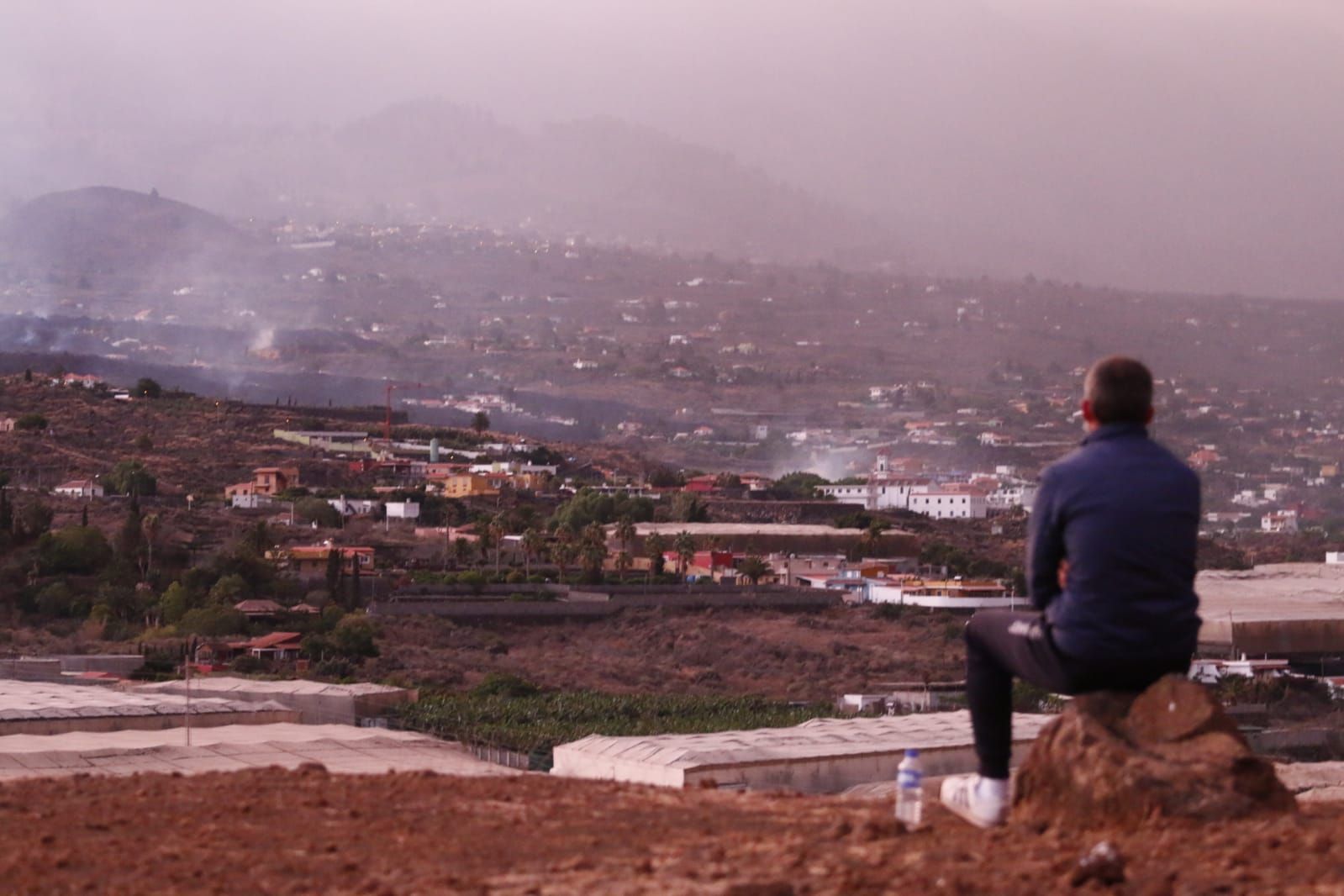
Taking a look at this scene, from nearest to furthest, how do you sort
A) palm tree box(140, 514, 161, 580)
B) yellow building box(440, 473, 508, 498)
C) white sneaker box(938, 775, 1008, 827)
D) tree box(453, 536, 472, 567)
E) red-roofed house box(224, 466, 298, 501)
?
white sneaker box(938, 775, 1008, 827) < palm tree box(140, 514, 161, 580) < tree box(453, 536, 472, 567) < red-roofed house box(224, 466, 298, 501) < yellow building box(440, 473, 508, 498)

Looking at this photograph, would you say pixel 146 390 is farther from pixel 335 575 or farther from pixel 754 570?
pixel 335 575

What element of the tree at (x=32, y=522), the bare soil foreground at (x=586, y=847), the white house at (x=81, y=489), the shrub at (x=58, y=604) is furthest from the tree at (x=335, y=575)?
the bare soil foreground at (x=586, y=847)

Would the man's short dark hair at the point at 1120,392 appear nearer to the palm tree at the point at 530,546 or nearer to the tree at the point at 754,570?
the tree at the point at 754,570

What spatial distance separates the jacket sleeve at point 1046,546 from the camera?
541 centimetres

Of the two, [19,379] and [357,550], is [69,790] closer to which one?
[357,550]

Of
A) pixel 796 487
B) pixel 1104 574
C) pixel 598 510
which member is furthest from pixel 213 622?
pixel 796 487

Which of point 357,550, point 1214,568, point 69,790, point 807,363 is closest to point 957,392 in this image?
point 807,363

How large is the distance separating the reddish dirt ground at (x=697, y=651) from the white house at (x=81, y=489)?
24.3 meters

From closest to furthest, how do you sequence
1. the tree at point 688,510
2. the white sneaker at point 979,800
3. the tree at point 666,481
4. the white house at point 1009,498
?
1. the white sneaker at point 979,800
2. the tree at point 688,510
3. the tree at point 666,481
4. the white house at point 1009,498

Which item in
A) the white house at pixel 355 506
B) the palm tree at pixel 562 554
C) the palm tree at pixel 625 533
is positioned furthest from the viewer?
the white house at pixel 355 506

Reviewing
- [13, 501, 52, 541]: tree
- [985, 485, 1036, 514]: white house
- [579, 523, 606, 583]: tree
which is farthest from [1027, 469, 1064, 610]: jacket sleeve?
[985, 485, 1036, 514]: white house

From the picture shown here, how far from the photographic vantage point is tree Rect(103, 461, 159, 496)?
67125mm

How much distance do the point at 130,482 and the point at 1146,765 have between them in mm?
64926

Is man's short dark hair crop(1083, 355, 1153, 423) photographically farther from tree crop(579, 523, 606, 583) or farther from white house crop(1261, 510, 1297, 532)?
white house crop(1261, 510, 1297, 532)
